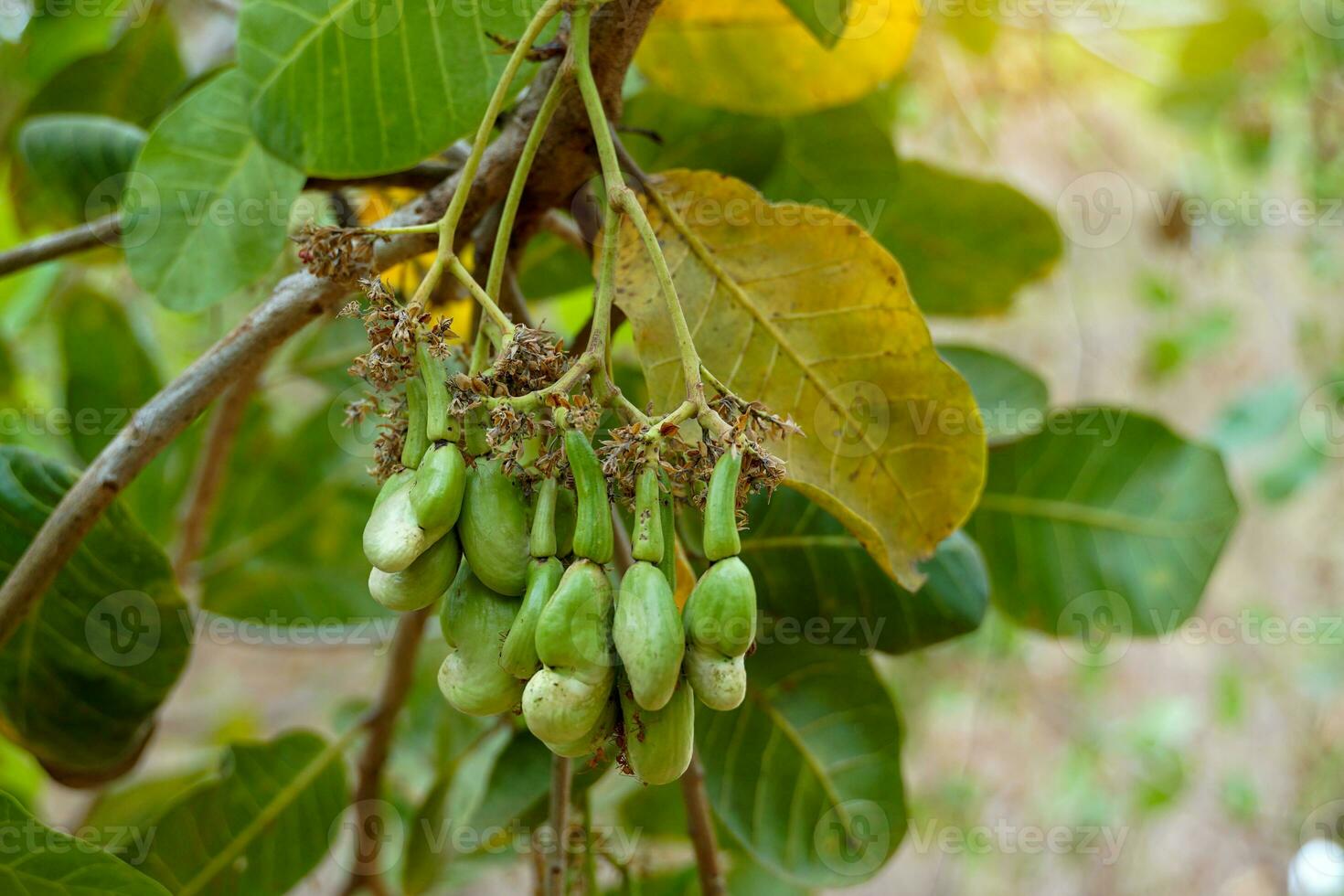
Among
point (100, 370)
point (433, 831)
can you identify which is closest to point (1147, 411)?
point (433, 831)

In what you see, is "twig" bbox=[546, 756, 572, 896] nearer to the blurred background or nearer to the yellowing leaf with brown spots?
the yellowing leaf with brown spots

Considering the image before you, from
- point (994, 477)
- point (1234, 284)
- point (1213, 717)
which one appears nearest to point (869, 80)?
point (994, 477)

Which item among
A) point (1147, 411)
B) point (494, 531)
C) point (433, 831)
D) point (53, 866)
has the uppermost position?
point (494, 531)

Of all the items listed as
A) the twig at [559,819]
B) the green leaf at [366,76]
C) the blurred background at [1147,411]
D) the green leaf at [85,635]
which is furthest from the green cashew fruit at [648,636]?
the blurred background at [1147,411]

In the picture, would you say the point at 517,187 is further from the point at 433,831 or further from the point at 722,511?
the point at 433,831

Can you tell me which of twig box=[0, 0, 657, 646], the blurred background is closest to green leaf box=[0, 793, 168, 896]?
twig box=[0, 0, 657, 646]

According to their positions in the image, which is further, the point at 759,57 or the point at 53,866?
the point at 759,57
